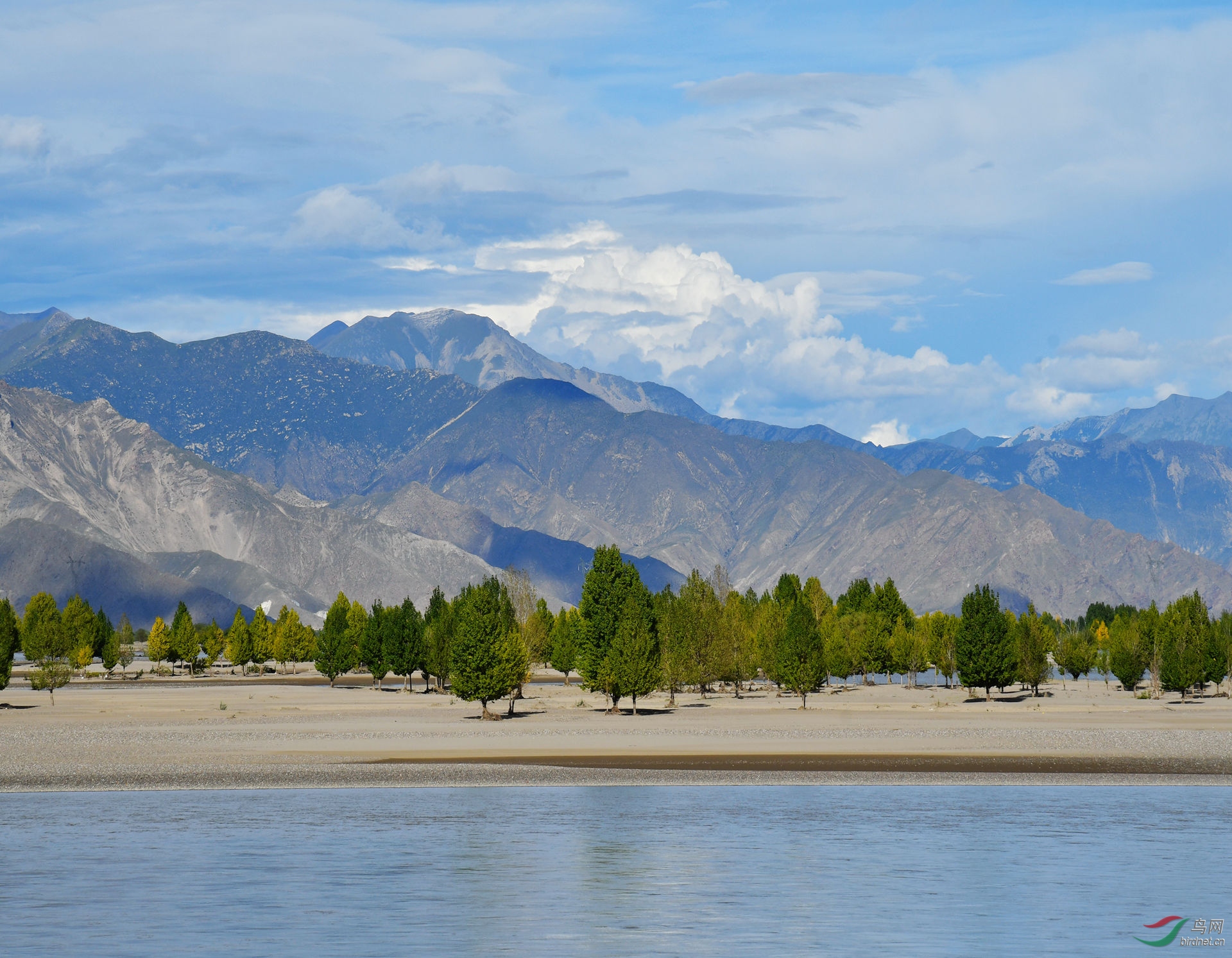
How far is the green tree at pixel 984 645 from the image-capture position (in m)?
110

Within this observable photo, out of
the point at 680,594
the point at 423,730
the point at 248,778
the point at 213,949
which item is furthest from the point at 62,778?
the point at 680,594

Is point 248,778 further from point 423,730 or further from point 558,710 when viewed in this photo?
point 558,710

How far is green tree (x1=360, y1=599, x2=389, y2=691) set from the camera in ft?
460

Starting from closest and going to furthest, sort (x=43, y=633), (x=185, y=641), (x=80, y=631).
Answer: (x=43, y=633) → (x=80, y=631) → (x=185, y=641)

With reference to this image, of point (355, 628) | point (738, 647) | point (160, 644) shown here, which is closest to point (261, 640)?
point (160, 644)

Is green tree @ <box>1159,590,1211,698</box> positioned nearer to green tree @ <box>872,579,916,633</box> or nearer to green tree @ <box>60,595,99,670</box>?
green tree @ <box>872,579,916,633</box>

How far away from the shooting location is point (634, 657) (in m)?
91.6

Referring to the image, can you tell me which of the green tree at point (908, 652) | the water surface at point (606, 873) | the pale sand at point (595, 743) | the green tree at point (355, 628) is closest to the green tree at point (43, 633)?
the green tree at point (355, 628)

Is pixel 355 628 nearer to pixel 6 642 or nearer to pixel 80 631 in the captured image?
pixel 80 631

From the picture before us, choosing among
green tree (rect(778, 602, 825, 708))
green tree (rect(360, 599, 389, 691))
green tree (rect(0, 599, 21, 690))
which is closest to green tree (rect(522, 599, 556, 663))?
green tree (rect(360, 599, 389, 691))

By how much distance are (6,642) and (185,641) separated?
64.2 metres

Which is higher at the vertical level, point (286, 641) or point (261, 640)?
point (261, 640)
